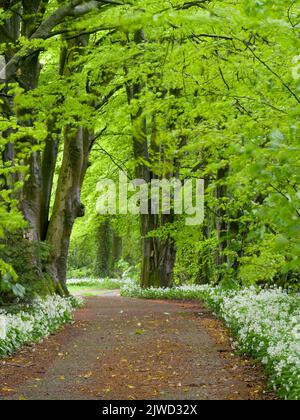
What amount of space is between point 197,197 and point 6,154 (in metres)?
8.77

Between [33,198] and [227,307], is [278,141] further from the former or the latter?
[33,198]

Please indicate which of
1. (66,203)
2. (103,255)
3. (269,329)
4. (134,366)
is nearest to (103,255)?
(103,255)

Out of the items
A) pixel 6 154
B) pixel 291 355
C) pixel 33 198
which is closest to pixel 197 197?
pixel 33 198

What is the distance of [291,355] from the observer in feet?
20.4

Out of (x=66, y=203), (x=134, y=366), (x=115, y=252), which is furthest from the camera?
(x=115, y=252)

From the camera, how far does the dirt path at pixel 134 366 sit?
675cm

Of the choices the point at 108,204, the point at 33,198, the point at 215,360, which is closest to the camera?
the point at 215,360

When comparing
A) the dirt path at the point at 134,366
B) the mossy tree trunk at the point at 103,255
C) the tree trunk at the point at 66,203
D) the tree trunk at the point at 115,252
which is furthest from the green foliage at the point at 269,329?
the tree trunk at the point at 115,252

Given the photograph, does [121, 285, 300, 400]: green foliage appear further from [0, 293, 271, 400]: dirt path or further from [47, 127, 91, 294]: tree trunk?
[47, 127, 91, 294]: tree trunk

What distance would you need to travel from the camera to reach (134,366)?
328 inches

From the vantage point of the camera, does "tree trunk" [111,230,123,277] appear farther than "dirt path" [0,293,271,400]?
Yes

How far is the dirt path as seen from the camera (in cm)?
675

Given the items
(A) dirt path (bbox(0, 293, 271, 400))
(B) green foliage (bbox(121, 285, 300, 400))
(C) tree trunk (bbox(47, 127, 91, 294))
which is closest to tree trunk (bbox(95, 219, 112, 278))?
(C) tree trunk (bbox(47, 127, 91, 294))

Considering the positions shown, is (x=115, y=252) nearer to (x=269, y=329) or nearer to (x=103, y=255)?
(x=103, y=255)
